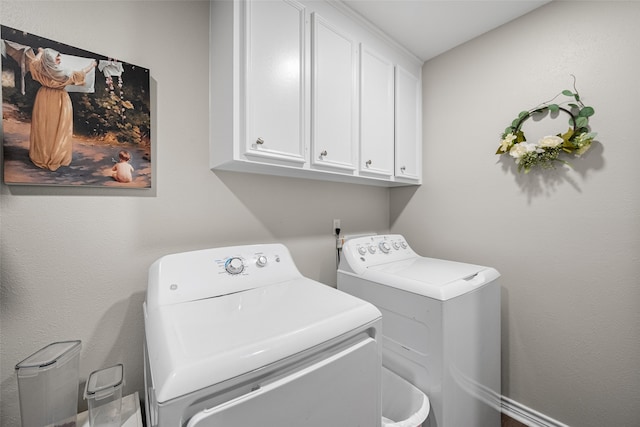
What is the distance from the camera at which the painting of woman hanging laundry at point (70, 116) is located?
3.05 ft

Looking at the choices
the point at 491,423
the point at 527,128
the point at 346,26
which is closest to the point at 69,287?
the point at 346,26

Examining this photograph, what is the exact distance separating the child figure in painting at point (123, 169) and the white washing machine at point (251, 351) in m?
0.42

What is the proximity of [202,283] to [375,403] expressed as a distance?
80cm

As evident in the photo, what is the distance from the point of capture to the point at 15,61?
927mm

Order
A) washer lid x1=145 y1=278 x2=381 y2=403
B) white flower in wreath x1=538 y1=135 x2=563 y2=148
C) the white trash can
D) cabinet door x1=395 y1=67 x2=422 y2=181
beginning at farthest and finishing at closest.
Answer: cabinet door x1=395 y1=67 x2=422 y2=181 < white flower in wreath x1=538 y1=135 x2=563 y2=148 < the white trash can < washer lid x1=145 y1=278 x2=381 y2=403

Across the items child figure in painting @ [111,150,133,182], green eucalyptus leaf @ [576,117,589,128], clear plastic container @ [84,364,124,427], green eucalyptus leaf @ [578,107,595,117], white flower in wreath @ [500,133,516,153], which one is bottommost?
clear plastic container @ [84,364,124,427]

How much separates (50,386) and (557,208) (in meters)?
2.48

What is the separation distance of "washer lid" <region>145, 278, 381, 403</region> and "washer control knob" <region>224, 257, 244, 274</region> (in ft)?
0.39

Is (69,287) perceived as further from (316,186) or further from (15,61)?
(316,186)

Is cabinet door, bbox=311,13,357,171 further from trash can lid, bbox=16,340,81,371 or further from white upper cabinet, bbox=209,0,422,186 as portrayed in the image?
trash can lid, bbox=16,340,81,371

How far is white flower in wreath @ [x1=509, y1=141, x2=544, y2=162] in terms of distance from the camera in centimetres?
154

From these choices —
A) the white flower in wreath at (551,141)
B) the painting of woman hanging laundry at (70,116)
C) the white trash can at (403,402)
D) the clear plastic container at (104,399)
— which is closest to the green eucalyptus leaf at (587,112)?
the white flower in wreath at (551,141)

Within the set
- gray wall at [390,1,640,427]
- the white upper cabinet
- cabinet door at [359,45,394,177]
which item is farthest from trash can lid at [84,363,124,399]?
gray wall at [390,1,640,427]

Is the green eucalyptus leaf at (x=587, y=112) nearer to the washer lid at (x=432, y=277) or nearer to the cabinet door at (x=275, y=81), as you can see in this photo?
the washer lid at (x=432, y=277)
